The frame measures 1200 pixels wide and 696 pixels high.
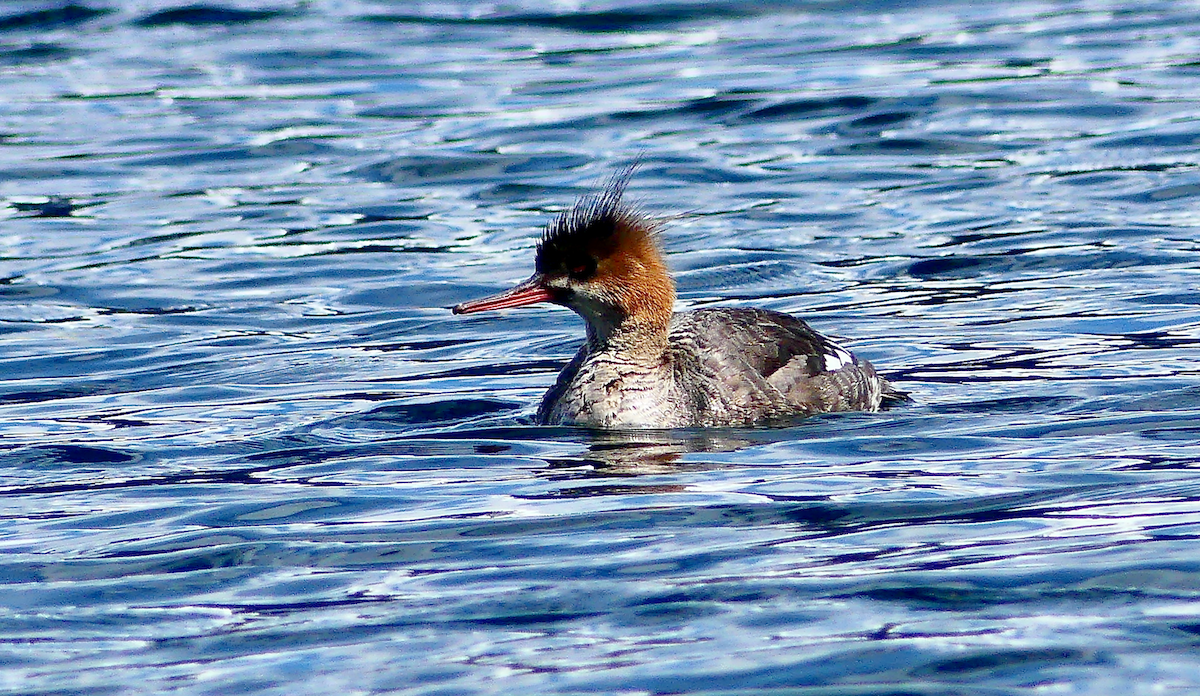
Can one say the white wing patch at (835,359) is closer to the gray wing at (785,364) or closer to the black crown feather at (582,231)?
the gray wing at (785,364)

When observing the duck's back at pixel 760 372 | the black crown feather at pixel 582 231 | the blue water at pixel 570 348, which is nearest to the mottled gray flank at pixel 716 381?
the duck's back at pixel 760 372

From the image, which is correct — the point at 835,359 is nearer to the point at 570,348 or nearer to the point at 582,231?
the point at 582,231

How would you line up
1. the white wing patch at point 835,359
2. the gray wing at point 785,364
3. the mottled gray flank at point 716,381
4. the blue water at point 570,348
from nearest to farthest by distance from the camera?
1. the blue water at point 570,348
2. the mottled gray flank at point 716,381
3. the gray wing at point 785,364
4. the white wing patch at point 835,359

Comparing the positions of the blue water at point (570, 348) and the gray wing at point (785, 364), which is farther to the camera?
the gray wing at point (785, 364)

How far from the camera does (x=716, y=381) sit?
8.59 meters

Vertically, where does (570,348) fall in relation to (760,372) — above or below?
below

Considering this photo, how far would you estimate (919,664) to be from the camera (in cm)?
509

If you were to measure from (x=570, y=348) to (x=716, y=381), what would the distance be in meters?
2.19

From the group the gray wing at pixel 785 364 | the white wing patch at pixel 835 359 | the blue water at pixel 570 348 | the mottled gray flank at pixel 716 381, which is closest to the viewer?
the blue water at pixel 570 348

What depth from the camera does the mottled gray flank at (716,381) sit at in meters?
8.50

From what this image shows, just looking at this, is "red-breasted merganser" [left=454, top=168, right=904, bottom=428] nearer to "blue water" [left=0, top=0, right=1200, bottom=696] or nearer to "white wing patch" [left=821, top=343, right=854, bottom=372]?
"white wing patch" [left=821, top=343, right=854, bottom=372]

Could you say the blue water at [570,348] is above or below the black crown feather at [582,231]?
below

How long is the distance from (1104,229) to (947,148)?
3.06 metres

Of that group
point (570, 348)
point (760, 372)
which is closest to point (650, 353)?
point (760, 372)
